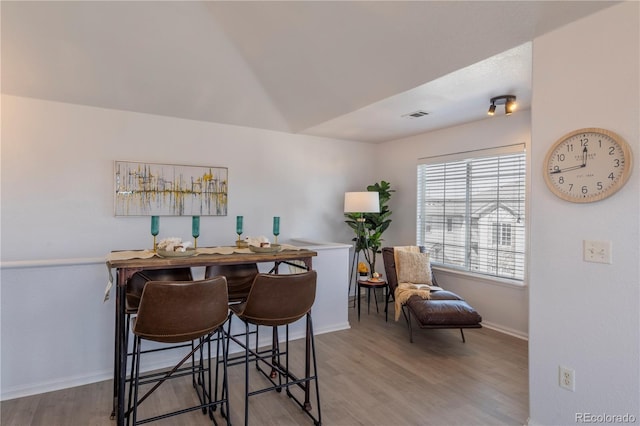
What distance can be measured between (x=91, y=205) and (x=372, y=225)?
3515 mm

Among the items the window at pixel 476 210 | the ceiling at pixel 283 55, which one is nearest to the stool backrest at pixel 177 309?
the ceiling at pixel 283 55

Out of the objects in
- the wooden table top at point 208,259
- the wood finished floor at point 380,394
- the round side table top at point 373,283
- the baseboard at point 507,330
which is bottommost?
the wood finished floor at point 380,394

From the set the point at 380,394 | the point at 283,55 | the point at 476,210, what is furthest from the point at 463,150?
the point at 380,394

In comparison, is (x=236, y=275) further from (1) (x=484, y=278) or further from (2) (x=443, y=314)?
(1) (x=484, y=278)

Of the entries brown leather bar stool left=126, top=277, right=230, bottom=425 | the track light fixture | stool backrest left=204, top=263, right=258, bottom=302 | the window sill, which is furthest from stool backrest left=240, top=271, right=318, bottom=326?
the window sill

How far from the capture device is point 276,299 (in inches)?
87.7

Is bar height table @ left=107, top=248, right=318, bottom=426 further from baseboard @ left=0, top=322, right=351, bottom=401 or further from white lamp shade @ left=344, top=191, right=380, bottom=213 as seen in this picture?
white lamp shade @ left=344, top=191, right=380, bottom=213

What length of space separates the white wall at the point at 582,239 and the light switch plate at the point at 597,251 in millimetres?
25

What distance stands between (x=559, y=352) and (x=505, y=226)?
2.18m

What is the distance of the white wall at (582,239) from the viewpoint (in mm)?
1861

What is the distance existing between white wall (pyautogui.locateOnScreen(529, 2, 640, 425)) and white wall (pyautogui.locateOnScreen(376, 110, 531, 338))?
1867mm

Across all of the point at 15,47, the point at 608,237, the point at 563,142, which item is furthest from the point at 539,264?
the point at 15,47

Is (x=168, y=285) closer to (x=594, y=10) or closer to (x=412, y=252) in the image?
(x=594, y=10)

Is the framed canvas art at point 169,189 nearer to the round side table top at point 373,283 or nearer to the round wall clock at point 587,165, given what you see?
the round side table top at point 373,283
